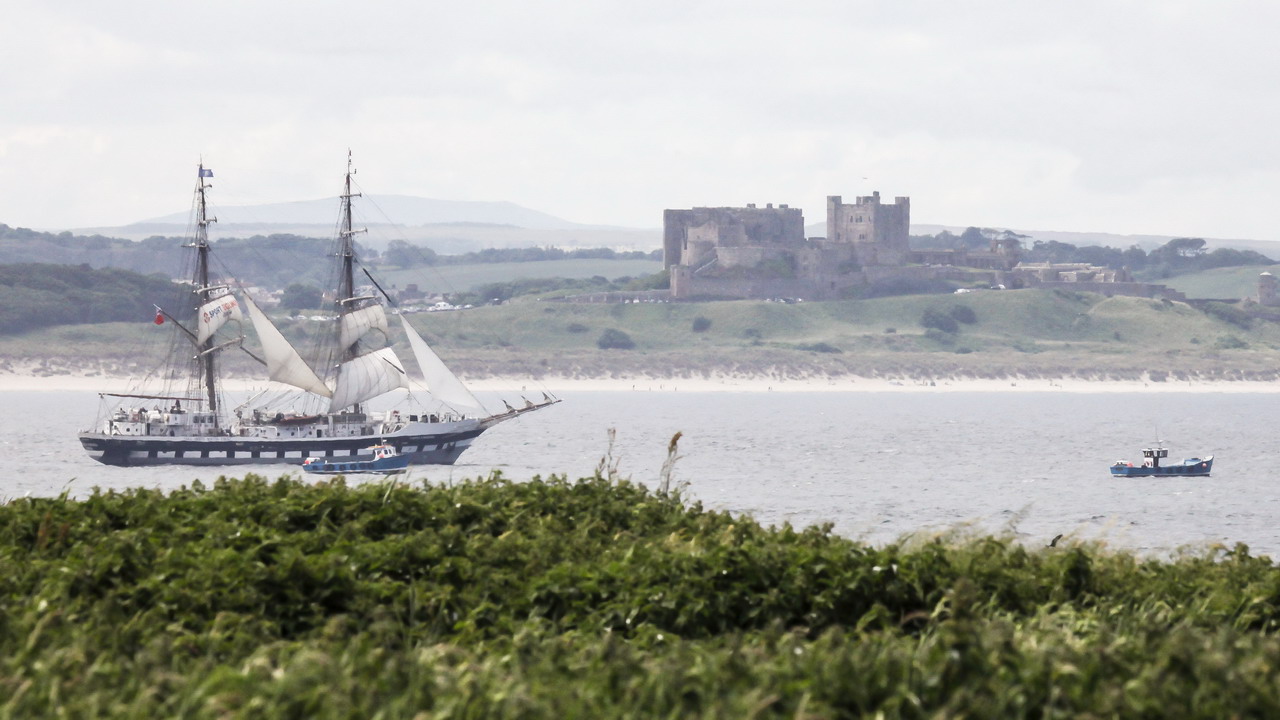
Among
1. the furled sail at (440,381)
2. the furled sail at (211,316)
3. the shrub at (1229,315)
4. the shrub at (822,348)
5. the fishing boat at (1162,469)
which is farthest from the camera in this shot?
the shrub at (1229,315)

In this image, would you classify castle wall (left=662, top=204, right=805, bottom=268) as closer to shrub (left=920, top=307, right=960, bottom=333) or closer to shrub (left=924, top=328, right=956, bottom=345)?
shrub (left=920, top=307, right=960, bottom=333)

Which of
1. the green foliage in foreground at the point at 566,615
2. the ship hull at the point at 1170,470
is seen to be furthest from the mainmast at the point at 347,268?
the green foliage in foreground at the point at 566,615

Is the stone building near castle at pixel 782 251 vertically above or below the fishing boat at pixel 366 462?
above

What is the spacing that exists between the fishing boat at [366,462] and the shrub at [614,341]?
3494 inches

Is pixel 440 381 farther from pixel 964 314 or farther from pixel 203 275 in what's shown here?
pixel 964 314

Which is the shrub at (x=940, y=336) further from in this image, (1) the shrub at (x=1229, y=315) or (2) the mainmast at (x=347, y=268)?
(2) the mainmast at (x=347, y=268)

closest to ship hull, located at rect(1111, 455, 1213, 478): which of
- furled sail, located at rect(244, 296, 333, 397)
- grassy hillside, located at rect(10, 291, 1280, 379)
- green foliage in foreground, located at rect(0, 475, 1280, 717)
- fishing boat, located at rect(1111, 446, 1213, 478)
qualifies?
fishing boat, located at rect(1111, 446, 1213, 478)

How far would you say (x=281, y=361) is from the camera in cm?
7256

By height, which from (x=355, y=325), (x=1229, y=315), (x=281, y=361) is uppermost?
(x=355, y=325)

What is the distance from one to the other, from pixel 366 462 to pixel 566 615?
5969cm

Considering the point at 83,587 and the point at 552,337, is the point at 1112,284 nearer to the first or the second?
the point at 552,337

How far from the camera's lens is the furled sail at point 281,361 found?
7219cm

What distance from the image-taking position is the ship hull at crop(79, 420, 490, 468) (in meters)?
73.1

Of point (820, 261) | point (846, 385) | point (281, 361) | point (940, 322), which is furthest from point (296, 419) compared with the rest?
point (820, 261)
